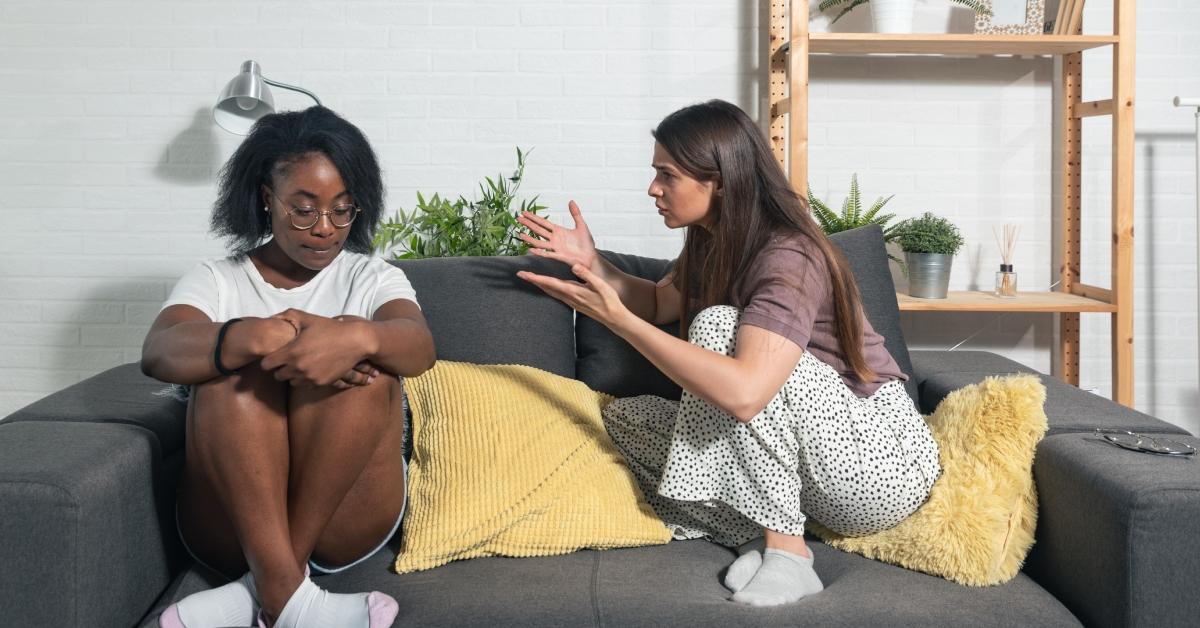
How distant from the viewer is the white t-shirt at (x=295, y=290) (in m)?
1.87

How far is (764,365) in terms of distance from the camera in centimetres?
171

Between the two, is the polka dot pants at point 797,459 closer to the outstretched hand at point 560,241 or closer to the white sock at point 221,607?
the outstretched hand at point 560,241

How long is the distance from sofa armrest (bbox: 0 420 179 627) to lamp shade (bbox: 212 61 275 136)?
1175 millimetres

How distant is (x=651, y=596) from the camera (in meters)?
1.65

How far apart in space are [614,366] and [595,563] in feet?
1.68

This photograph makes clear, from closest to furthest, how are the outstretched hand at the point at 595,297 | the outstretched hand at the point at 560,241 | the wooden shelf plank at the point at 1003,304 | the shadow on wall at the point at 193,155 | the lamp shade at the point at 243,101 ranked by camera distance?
the outstretched hand at the point at 595,297 < the outstretched hand at the point at 560,241 < the lamp shade at the point at 243,101 < the wooden shelf plank at the point at 1003,304 < the shadow on wall at the point at 193,155

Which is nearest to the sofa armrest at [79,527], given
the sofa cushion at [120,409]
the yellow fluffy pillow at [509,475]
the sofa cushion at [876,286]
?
the sofa cushion at [120,409]

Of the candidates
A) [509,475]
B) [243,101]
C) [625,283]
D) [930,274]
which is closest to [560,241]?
[625,283]

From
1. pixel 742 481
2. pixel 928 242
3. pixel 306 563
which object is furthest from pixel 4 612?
pixel 928 242

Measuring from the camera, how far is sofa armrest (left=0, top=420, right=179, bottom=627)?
1.46 m

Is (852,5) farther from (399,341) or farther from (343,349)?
(343,349)

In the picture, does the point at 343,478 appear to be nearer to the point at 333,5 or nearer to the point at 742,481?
the point at 742,481

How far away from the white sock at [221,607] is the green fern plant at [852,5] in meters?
2.11

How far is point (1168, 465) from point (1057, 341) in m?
1.64
